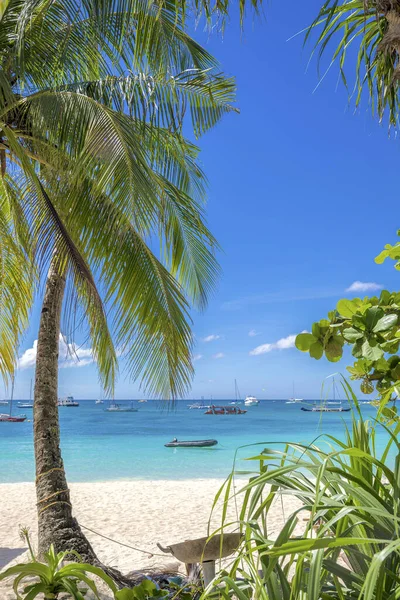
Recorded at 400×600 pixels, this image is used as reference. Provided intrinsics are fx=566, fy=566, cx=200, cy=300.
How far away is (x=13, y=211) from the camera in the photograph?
5.72 m

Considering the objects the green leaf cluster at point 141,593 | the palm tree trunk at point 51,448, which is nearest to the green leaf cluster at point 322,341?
the green leaf cluster at point 141,593

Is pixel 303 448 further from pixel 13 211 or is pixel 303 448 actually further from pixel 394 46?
pixel 13 211

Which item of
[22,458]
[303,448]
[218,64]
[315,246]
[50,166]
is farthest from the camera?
[315,246]

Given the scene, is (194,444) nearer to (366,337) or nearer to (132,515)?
(132,515)

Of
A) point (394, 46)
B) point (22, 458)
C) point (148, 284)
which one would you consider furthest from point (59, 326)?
point (22, 458)

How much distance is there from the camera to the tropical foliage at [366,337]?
1.15 meters

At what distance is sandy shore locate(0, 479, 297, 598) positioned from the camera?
7.94m

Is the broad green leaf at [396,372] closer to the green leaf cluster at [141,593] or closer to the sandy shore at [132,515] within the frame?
the green leaf cluster at [141,593]

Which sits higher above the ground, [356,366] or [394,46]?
[394,46]

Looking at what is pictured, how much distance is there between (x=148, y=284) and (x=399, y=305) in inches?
140

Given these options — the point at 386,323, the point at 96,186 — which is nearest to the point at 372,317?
the point at 386,323

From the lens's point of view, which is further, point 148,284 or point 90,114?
point 148,284

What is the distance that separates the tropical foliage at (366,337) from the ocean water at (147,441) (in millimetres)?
4975

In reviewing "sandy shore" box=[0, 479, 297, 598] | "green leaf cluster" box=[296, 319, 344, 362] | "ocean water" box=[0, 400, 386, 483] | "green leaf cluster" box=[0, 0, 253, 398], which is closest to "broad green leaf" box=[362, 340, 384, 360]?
"green leaf cluster" box=[296, 319, 344, 362]
